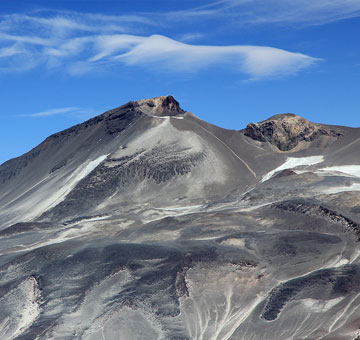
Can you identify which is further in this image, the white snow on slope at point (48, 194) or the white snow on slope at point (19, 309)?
the white snow on slope at point (48, 194)

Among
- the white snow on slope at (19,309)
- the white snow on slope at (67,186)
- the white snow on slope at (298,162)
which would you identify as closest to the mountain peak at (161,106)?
the white snow on slope at (67,186)

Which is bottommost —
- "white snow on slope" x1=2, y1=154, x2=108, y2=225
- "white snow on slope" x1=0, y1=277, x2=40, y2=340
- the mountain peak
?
"white snow on slope" x1=0, y1=277, x2=40, y2=340

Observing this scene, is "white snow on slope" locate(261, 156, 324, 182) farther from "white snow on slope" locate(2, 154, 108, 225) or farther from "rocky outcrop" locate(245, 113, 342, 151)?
"white snow on slope" locate(2, 154, 108, 225)

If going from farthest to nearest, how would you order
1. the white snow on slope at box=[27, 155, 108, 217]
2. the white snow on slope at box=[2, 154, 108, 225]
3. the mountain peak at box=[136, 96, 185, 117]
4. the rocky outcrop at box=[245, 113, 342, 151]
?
the mountain peak at box=[136, 96, 185, 117]
the rocky outcrop at box=[245, 113, 342, 151]
the white snow on slope at box=[27, 155, 108, 217]
the white snow on slope at box=[2, 154, 108, 225]

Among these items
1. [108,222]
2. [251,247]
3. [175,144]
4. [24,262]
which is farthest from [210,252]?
[175,144]

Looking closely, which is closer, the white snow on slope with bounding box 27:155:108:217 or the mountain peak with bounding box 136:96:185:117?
the white snow on slope with bounding box 27:155:108:217

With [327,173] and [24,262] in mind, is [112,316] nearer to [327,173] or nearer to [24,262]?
[24,262]

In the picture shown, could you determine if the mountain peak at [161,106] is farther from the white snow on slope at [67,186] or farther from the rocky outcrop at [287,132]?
the white snow on slope at [67,186]

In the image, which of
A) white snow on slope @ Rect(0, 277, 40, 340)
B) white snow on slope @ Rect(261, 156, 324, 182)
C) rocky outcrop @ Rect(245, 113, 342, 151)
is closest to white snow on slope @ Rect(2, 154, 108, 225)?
white snow on slope @ Rect(261, 156, 324, 182)
